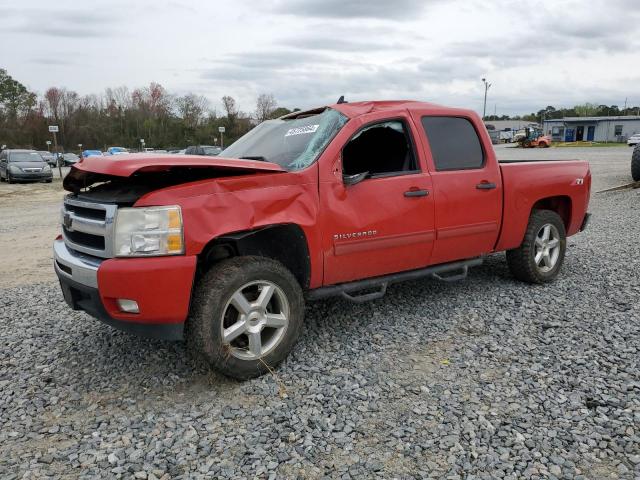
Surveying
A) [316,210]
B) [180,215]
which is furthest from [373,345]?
[180,215]

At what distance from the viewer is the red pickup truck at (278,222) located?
3193 millimetres

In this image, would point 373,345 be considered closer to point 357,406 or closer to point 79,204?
point 357,406

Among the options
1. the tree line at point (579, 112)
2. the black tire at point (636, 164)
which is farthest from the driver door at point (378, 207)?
the tree line at point (579, 112)

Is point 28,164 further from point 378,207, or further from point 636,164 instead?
point 378,207

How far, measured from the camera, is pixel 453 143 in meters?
4.75

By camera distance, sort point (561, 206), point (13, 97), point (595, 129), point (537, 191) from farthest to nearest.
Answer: point (13, 97) → point (595, 129) → point (561, 206) → point (537, 191)

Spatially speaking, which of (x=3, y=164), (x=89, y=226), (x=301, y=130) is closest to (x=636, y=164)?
(x=301, y=130)

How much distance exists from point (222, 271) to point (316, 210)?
31.5 inches

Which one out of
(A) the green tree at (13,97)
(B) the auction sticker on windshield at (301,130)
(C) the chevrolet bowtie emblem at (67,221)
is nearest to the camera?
(C) the chevrolet bowtie emblem at (67,221)

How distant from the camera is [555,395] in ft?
10.9

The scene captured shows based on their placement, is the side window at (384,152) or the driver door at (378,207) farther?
the side window at (384,152)

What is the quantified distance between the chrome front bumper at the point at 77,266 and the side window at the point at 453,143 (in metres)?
2.82

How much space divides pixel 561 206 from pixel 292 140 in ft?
11.3

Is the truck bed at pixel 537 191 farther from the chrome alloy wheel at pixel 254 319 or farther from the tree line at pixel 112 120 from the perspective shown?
the tree line at pixel 112 120
